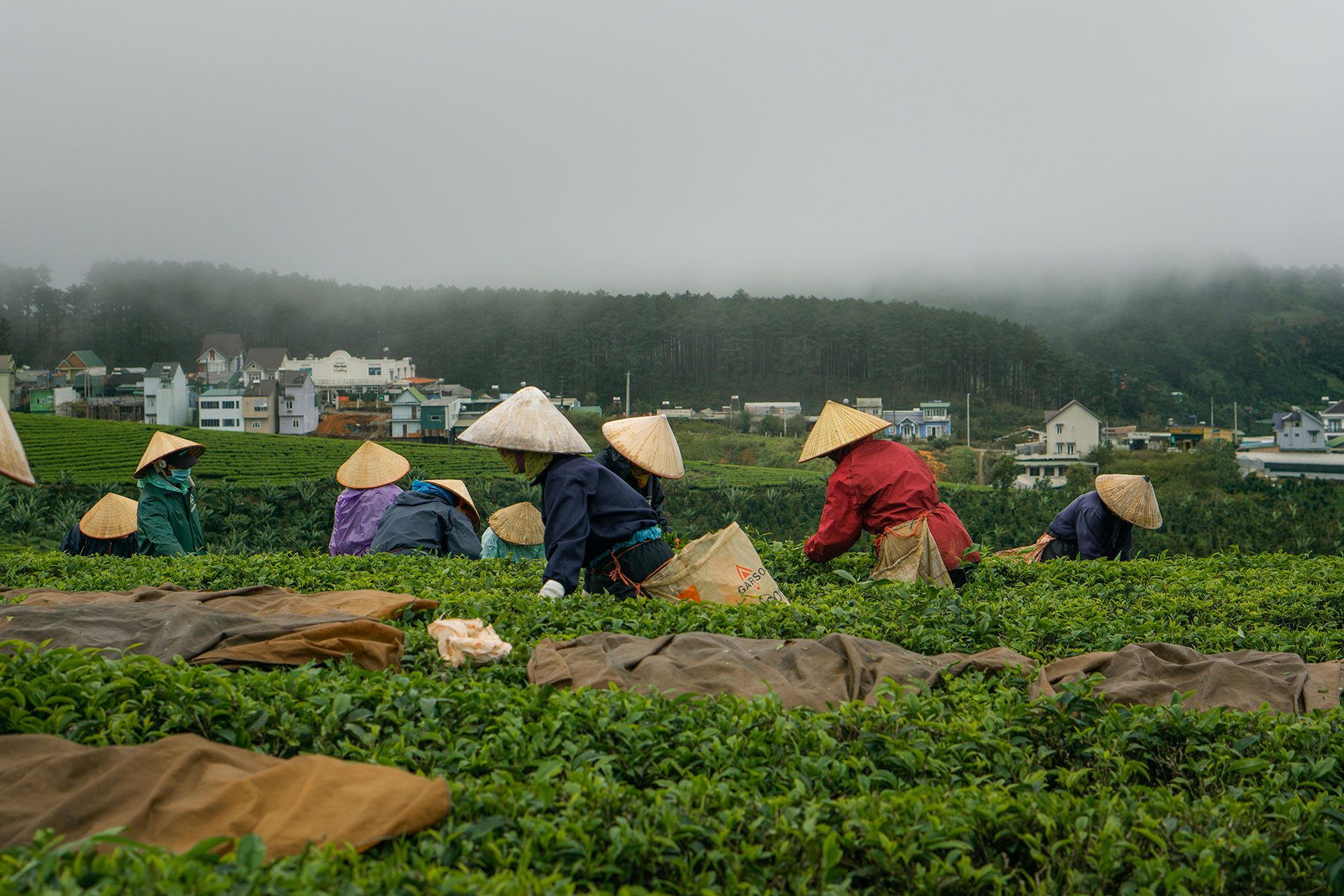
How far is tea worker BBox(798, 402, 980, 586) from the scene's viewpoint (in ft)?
17.0

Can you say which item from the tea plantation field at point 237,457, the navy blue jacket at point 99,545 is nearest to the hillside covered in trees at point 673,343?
the tea plantation field at point 237,457

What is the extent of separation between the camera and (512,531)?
7012 millimetres

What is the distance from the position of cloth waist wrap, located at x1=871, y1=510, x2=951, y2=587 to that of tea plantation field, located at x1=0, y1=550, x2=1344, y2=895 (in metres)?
2.03

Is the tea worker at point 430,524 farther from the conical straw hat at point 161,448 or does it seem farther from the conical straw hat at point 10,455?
the conical straw hat at point 10,455

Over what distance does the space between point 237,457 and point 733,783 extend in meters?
20.8

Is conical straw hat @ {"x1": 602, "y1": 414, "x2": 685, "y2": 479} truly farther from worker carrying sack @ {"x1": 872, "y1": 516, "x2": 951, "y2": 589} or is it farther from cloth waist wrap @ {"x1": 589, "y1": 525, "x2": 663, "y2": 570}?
worker carrying sack @ {"x1": 872, "y1": 516, "x2": 951, "y2": 589}

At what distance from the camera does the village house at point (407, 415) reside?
29.1 metres

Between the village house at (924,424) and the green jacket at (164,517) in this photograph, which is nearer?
the green jacket at (164,517)

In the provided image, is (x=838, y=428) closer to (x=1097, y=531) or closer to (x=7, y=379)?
(x=1097, y=531)

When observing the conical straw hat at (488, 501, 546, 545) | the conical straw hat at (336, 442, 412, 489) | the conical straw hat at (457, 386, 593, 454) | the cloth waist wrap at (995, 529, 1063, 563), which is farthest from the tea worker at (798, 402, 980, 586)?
the conical straw hat at (336, 442, 412, 489)

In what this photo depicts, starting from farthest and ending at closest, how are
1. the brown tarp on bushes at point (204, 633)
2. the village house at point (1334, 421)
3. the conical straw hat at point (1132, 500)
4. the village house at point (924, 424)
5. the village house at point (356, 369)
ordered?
the village house at point (356, 369), the village house at point (924, 424), the village house at point (1334, 421), the conical straw hat at point (1132, 500), the brown tarp on bushes at point (204, 633)

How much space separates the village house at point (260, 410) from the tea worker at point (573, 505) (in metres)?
25.7

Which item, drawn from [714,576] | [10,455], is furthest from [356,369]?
[10,455]

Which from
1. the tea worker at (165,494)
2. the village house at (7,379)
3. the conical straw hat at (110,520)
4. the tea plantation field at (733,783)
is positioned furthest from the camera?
the village house at (7,379)
